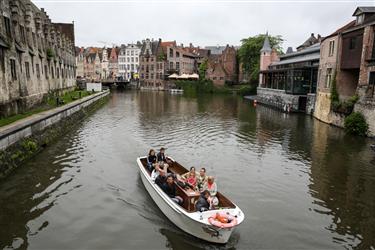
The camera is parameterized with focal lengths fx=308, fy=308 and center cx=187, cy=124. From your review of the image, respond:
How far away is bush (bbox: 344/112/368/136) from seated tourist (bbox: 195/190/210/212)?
20270 millimetres

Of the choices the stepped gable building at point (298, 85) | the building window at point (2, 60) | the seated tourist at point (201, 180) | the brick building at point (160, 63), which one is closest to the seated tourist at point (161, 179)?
the seated tourist at point (201, 180)

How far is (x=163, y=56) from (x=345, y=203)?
8664 centimetres

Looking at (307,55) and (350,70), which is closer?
(350,70)

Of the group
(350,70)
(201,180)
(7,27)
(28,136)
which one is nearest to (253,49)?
(350,70)

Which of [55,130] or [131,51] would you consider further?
[131,51]

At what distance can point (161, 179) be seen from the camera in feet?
40.7

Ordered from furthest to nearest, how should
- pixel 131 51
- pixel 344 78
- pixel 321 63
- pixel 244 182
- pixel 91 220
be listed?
pixel 131 51 → pixel 321 63 → pixel 344 78 → pixel 244 182 → pixel 91 220

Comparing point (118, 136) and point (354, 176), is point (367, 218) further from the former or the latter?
point (118, 136)

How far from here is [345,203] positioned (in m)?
13.3

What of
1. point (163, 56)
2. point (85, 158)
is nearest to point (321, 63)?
point (85, 158)

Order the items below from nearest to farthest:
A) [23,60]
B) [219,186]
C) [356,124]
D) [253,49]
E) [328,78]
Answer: [219,186] → [356,124] → [23,60] → [328,78] → [253,49]

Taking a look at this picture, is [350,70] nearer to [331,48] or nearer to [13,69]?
[331,48]

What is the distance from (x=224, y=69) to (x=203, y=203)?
263 feet

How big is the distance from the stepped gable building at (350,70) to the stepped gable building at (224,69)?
5056cm
